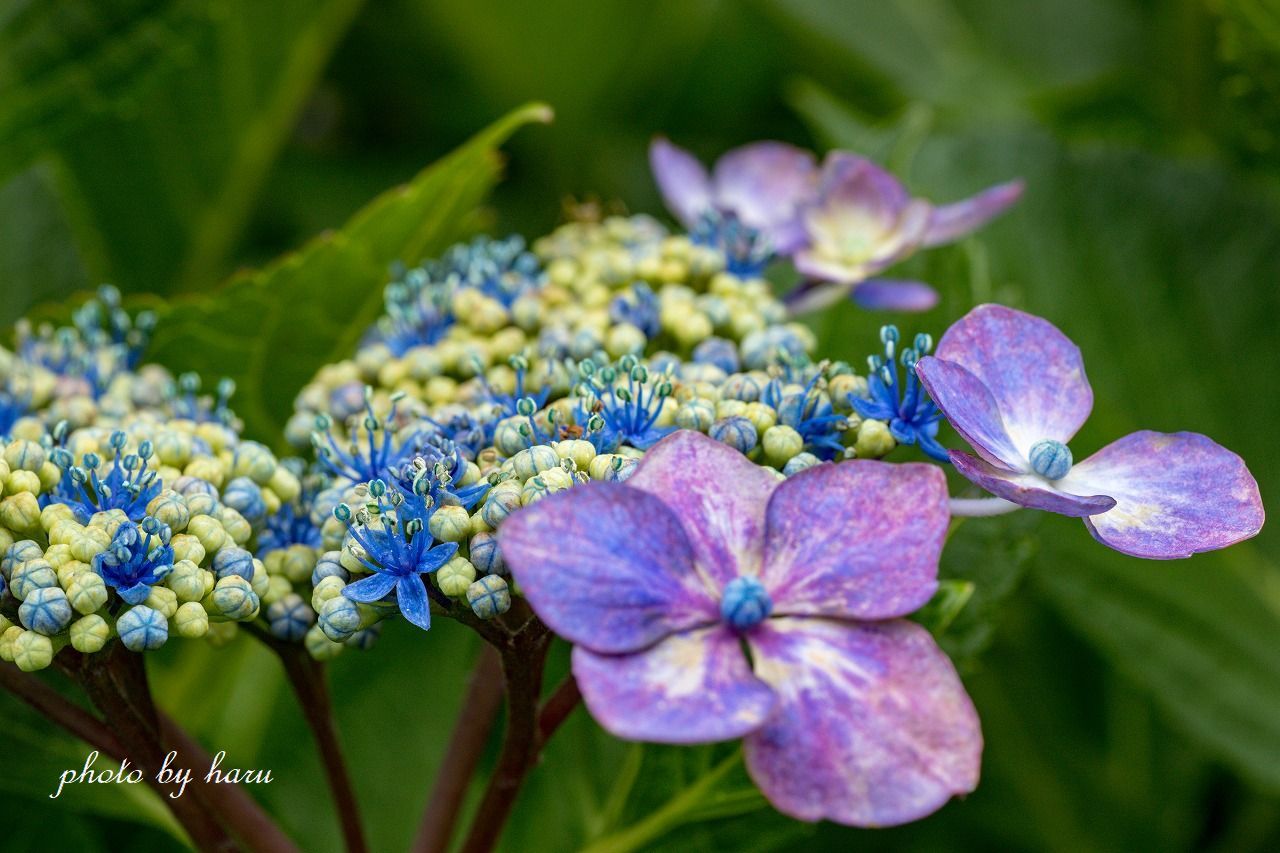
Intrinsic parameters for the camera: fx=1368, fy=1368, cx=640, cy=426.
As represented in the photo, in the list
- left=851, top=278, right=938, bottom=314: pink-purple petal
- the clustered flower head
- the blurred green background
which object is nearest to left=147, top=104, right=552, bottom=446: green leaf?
the blurred green background

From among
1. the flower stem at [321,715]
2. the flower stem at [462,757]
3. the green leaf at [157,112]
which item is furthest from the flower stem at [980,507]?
the green leaf at [157,112]

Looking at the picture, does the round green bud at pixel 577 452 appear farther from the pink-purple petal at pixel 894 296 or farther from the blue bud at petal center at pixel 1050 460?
the pink-purple petal at pixel 894 296

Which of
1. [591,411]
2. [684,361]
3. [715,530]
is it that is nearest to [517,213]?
[684,361]

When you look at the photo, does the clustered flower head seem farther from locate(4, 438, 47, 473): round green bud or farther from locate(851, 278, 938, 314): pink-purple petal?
locate(851, 278, 938, 314): pink-purple petal

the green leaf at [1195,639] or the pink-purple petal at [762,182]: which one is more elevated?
the pink-purple petal at [762,182]

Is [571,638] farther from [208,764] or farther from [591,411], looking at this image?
[208,764]

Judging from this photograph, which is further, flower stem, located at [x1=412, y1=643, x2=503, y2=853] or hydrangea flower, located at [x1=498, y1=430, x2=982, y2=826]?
flower stem, located at [x1=412, y1=643, x2=503, y2=853]

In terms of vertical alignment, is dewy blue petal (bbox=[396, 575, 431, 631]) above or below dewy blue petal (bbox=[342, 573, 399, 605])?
below
